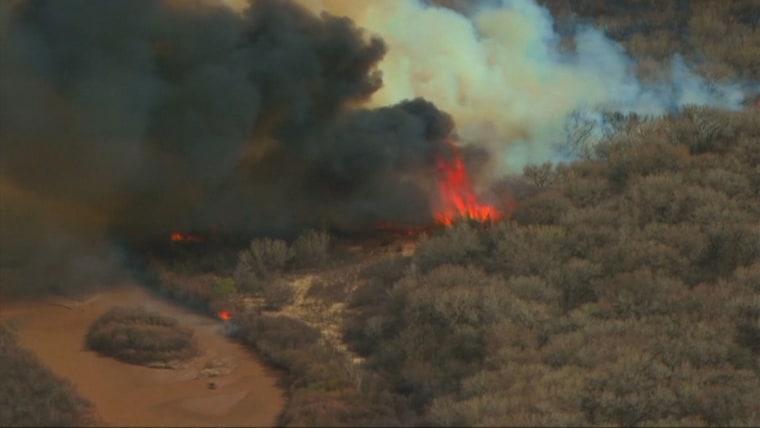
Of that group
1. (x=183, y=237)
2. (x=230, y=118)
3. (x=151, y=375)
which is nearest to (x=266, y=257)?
(x=183, y=237)

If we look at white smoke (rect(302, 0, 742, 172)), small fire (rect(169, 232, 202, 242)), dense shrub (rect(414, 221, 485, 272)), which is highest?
white smoke (rect(302, 0, 742, 172))

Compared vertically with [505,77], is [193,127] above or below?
below

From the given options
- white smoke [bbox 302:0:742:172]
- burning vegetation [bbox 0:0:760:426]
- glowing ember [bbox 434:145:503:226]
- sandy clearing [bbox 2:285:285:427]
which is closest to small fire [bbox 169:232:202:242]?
burning vegetation [bbox 0:0:760:426]

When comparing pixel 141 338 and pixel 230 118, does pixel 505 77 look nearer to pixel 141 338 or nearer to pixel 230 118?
pixel 230 118

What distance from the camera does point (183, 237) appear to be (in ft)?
65.2

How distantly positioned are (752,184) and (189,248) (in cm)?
895

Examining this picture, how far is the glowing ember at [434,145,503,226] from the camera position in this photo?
19797 millimetres

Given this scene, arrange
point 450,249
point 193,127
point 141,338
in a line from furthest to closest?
point 193,127
point 450,249
point 141,338

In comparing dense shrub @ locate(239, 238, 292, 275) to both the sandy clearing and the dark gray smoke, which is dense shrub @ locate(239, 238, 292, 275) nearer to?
the dark gray smoke

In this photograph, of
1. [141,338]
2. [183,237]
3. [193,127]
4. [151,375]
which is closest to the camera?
[151,375]

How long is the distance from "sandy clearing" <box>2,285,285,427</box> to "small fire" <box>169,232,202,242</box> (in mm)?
1784

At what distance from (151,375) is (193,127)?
17.6 ft

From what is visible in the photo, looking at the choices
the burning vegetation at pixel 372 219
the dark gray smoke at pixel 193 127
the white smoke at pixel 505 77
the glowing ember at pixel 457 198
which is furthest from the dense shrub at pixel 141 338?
the white smoke at pixel 505 77

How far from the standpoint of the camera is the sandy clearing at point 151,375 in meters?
14.4
